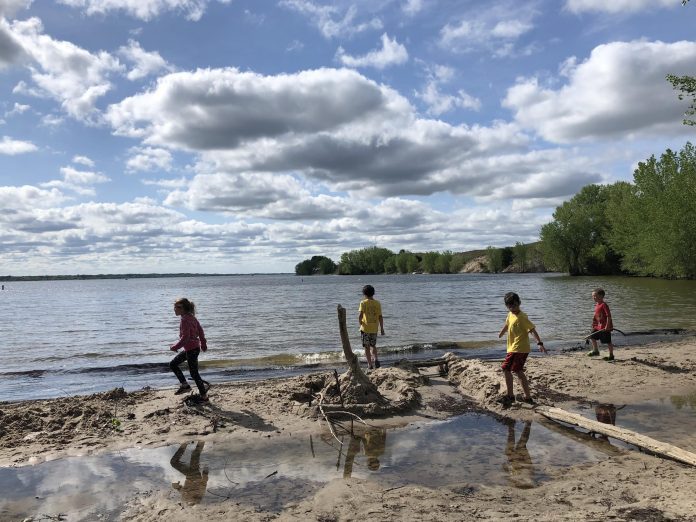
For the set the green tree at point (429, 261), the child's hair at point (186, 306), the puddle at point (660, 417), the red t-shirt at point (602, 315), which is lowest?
the puddle at point (660, 417)

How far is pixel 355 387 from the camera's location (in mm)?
8680

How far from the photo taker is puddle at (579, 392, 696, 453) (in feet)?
22.8

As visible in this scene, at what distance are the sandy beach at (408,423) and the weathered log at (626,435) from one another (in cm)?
10

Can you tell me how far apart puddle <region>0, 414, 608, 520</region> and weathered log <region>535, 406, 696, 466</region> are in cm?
29

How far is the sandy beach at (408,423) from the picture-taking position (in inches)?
190

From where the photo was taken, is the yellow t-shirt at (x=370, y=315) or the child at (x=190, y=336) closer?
the child at (x=190, y=336)


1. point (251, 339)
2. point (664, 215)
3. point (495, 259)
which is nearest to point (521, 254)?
point (495, 259)

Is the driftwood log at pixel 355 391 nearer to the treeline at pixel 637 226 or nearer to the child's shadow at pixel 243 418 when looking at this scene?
the child's shadow at pixel 243 418

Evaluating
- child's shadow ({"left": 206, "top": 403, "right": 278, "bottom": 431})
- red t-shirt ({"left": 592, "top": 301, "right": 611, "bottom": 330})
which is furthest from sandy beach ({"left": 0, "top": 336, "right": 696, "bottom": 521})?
red t-shirt ({"left": 592, "top": 301, "right": 611, "bottom": 330})

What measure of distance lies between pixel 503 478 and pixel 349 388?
3.58 m

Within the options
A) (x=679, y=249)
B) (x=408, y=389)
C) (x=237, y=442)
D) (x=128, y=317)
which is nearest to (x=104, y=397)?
(x=237, y=442)

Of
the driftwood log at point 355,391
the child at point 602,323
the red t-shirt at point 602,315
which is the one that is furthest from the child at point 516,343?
the red t-shirt at point 602,315

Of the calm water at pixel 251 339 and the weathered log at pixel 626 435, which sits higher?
the weathered log at pixel 626 435

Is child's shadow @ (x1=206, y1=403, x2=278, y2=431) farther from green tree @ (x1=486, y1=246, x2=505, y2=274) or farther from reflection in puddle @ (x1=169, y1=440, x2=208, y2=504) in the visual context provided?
green tree @ (x1=486, y1=246, x2=505, y2=274)
